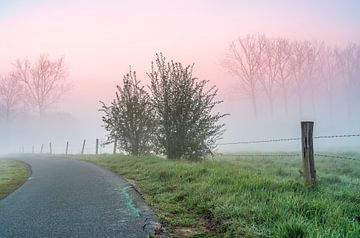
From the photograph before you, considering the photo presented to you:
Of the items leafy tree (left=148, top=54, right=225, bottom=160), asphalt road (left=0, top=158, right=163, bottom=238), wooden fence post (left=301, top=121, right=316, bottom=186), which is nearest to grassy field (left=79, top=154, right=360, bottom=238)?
wooden fence post (left=301, top=121, right=316, bottom=186)

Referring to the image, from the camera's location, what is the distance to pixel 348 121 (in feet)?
218

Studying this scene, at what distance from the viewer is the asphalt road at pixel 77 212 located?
621 centimetres

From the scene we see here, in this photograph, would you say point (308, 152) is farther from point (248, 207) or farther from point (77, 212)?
point (77, 212)

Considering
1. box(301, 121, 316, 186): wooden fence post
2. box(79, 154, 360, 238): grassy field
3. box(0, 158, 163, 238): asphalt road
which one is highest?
box(301, 121, 316, 186): wooden fence post

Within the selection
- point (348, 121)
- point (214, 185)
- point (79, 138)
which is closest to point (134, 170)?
point (214, 185)

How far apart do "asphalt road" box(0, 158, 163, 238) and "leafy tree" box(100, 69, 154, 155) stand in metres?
11.1

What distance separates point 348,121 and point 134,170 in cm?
5999

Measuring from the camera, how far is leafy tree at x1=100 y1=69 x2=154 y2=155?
2281cm

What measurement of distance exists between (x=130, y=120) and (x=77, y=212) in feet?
51.6

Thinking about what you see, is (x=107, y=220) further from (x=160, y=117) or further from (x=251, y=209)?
(x=160, y=117)

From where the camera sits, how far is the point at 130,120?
2331cm

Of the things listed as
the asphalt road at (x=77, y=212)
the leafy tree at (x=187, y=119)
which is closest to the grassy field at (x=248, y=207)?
the asphalt road at (x=77, y=212)

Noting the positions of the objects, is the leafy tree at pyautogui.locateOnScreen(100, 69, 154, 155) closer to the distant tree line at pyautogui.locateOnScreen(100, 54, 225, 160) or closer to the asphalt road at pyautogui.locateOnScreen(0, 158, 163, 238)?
the distant tree line at pyautogui.locateOnScreen(100, 54, 225, 160)

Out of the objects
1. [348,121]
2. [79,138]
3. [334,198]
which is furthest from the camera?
[79,138]
